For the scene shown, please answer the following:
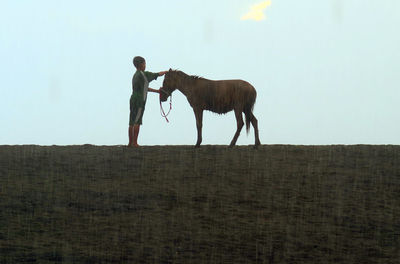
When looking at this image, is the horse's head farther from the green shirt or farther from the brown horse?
the green shirt

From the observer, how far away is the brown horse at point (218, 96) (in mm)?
17328

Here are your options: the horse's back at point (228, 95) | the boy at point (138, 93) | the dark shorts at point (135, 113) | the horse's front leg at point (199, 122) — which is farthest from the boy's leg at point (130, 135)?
the horse's back at point (228, 95)

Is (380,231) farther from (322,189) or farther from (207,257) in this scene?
(207,257)

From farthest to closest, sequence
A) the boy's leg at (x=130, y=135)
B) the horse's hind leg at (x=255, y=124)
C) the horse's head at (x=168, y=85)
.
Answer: the horse's head at (x=168, y=85) < the horse's hind leg at (x=255, y=124) < the boy's leg at (x=130, y=135)

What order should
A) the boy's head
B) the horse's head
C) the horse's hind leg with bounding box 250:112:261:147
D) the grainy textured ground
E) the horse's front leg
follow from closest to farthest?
the grainy textured ground, the horse's front leg, the boy's head, the horse's hind leg with bounding box 250:112:261:147, the horse's head

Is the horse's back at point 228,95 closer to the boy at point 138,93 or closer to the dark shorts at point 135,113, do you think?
the boy at point 138,93

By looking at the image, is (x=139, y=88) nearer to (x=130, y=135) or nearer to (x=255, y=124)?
(x=130, y=135)

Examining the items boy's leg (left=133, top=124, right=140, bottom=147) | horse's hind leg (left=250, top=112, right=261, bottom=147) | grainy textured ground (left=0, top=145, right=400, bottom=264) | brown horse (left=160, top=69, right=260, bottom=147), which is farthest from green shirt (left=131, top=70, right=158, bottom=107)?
horse's hind leg (left=250, top=112, right=261, bottom=147)

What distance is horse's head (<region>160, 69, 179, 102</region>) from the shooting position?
1791 centimetres

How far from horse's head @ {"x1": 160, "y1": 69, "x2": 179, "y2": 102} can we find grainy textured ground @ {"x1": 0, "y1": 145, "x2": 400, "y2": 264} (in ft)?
4.57

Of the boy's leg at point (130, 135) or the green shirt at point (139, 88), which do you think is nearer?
the green shirt at point (139, 88)

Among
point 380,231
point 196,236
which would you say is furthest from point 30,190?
point 380,231

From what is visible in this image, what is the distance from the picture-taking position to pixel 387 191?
48.4 feet

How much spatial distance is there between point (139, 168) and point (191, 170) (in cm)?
117
